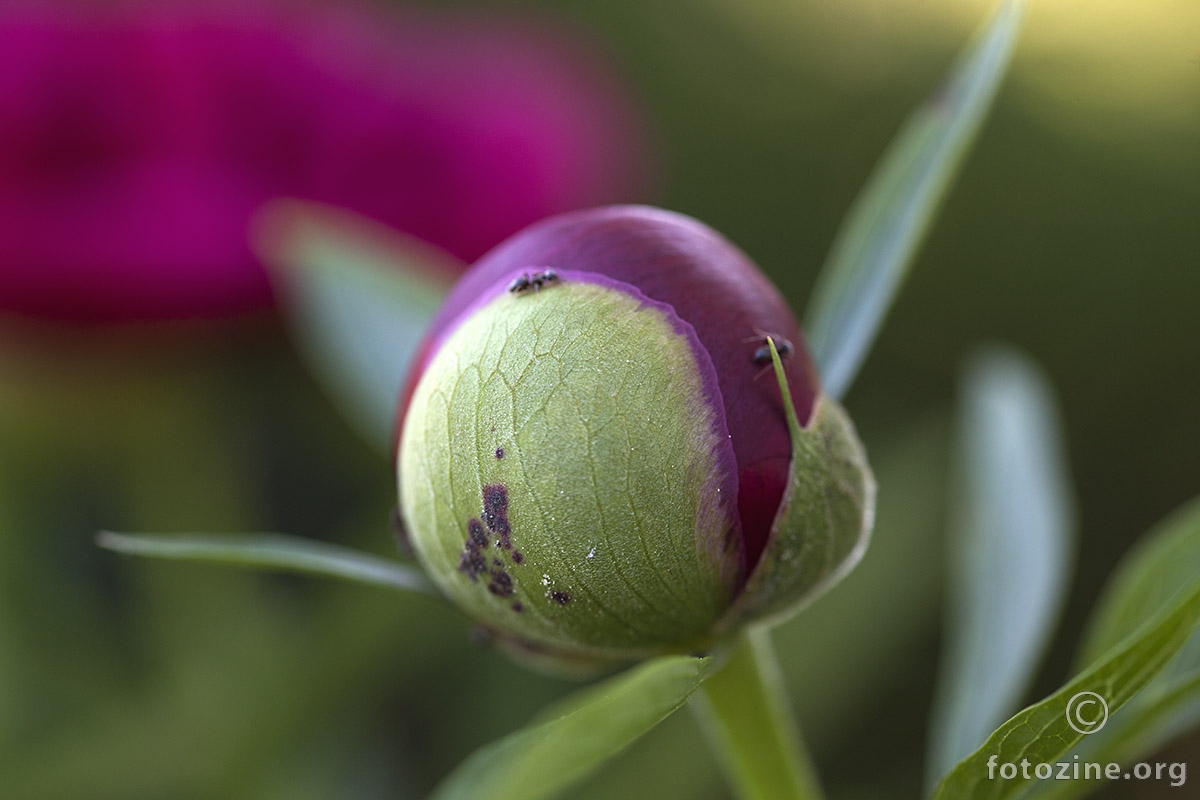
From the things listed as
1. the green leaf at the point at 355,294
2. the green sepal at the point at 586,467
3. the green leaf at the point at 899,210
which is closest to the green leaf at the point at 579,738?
the green sepal at the point at 586,467

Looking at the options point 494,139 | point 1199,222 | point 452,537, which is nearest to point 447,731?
point 494,139

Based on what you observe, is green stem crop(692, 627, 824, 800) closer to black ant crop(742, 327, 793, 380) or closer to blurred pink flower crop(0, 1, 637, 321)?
black ant crop(742, 327, 793, 380)

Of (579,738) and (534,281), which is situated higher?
(534,281)

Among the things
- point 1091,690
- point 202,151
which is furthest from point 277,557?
point 202,151

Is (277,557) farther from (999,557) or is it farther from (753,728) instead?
(999,557)

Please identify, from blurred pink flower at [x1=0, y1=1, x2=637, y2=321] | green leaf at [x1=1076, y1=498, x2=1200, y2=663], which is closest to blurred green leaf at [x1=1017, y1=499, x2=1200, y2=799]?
green leaf at [x1=1076, y1=498, x2=1200, y2=663]

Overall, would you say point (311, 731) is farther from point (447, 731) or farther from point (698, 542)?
point (698, 542)
